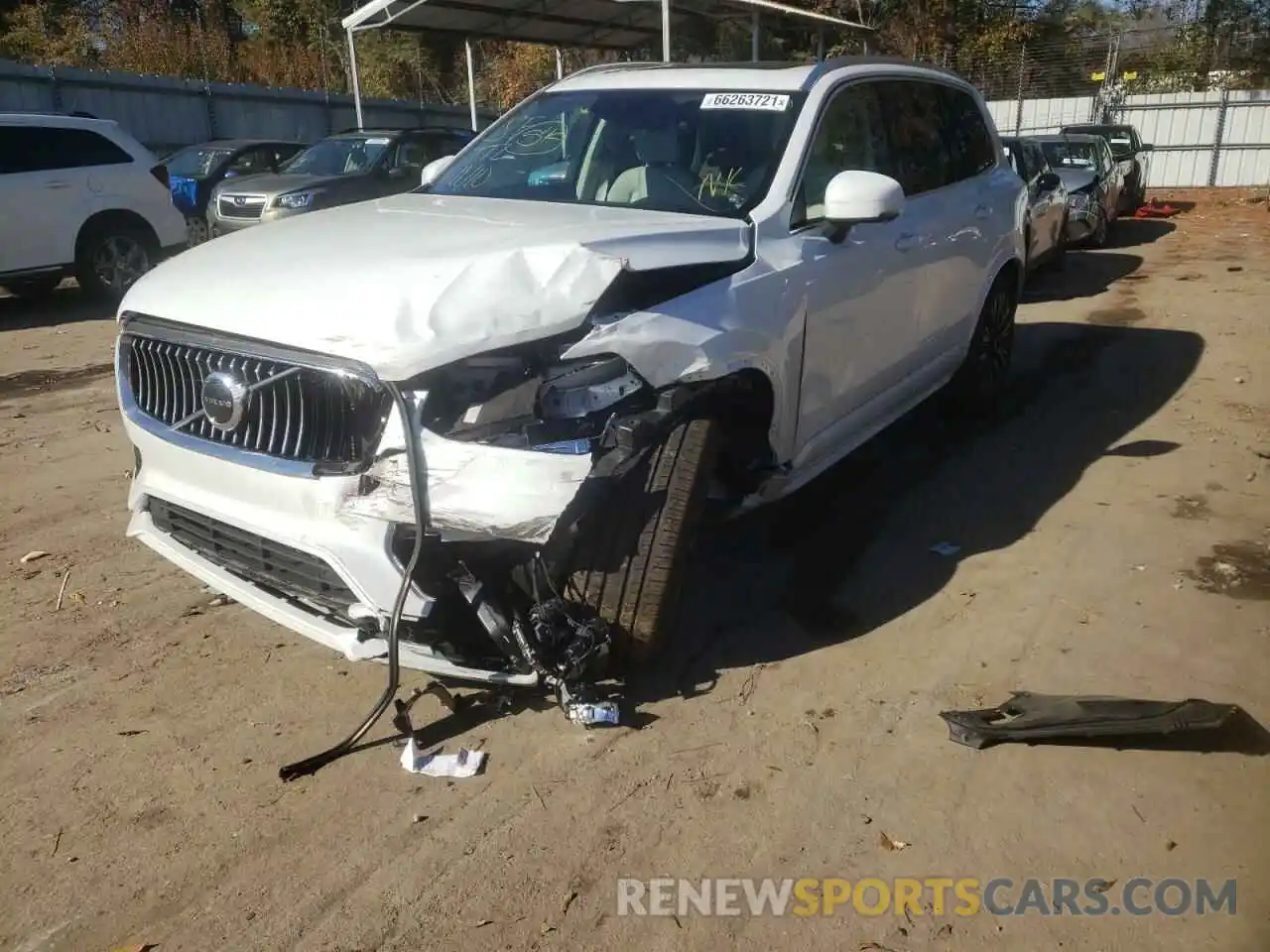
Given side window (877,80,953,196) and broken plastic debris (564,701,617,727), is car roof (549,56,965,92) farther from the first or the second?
broken plastic debris (564,701,617,727)

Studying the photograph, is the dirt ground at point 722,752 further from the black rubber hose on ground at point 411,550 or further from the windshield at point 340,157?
the windshield at point 340,157

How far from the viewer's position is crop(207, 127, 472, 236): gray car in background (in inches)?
457

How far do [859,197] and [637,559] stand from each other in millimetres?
1637

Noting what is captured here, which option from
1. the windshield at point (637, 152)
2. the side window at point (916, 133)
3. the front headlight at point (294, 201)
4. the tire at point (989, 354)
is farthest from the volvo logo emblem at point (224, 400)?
the front headlight at point (294, 201)

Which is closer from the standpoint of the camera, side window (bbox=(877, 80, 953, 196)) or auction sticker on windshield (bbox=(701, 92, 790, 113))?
auction sticker on windshield (bbox=(701, 92, 790, 113))

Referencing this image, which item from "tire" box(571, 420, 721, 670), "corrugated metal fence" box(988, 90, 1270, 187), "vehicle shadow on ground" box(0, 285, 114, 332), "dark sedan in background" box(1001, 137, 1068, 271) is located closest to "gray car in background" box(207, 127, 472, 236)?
"vehicle shadow on ground" box(0, 285, 114, 332)

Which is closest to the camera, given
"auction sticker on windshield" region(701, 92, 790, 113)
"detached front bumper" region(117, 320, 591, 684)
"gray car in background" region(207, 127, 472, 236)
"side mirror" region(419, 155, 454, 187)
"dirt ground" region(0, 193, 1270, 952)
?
"dirt ground" region(0, 193, 1270, 952)

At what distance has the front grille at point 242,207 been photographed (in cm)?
1162

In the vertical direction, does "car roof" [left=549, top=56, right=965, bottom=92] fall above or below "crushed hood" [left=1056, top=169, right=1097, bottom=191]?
above

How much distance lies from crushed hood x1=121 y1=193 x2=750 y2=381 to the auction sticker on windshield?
0.78 metres

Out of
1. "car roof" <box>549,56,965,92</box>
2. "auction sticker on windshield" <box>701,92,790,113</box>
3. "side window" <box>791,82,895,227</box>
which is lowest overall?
"side window" <box>791,82,895,227</box>

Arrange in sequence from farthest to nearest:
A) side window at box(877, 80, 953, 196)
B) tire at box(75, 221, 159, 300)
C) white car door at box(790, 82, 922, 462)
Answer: tire at box(75, 221, 159, 300) < side window at box(877, 80, 953, 196) < white car door at box(790, 82, 922, 462)

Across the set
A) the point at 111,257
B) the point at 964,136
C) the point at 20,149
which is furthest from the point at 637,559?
the point at 20,149

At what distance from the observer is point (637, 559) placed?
10.5 ft
